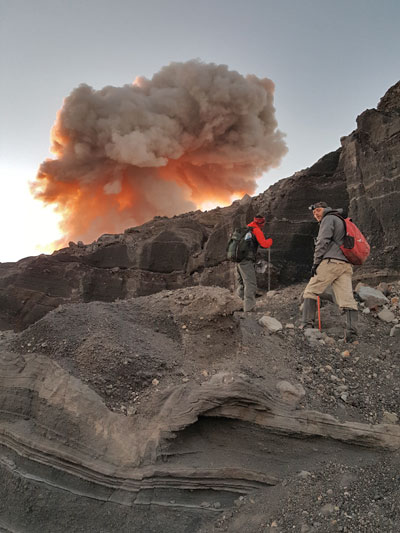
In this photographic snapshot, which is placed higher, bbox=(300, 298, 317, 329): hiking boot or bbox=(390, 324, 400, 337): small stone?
bbox=(300, 298, 317, 329): hiking boot

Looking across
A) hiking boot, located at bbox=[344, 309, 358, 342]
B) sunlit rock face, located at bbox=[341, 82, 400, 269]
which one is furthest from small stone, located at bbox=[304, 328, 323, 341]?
sunlit rock face, located at bbox=[341, 82, 400, 269]

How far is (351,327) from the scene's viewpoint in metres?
5.62

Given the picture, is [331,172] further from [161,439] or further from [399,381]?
[161,439]

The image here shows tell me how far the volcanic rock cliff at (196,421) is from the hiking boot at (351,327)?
20cm

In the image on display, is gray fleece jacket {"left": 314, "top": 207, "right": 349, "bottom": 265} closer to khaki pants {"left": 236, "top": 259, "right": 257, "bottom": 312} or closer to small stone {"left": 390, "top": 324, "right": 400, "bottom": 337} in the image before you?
small stone {"left": 390, "top": 324, "right": 400, "bottom": 337}

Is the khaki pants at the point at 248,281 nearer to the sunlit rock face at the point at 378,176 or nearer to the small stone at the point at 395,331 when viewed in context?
the sunlit rock face at the point at 378,176

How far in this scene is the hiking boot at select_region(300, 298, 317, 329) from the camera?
599 cm

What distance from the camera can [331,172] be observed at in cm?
998

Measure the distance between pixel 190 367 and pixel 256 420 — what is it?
3.54ft

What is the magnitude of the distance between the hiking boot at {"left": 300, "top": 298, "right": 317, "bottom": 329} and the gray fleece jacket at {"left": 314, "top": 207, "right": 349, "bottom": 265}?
666mm

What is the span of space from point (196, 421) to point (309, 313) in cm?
296

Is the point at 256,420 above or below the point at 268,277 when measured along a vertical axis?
below

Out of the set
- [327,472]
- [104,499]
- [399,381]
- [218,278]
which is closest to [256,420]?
[327,472]

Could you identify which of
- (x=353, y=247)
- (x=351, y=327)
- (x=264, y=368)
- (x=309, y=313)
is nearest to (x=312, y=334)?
(x=309, y=313)
